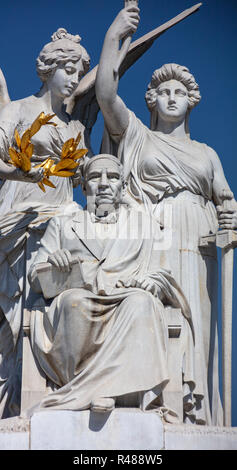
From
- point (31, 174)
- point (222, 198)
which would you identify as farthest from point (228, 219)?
point (31, 174)

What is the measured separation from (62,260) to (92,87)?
2.38 metres

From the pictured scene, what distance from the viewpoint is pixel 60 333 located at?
10227 mm

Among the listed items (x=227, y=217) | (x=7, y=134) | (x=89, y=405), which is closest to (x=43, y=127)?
(x=7, y=134)

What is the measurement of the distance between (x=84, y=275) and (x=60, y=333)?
61cm

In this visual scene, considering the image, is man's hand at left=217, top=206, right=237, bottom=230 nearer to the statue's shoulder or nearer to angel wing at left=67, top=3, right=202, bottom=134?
angel wing at left=67, top=3, right=202, bottom=134

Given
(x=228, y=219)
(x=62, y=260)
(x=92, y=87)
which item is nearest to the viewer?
(x=62, y=260)

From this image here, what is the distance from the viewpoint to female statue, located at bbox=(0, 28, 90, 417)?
11.2m

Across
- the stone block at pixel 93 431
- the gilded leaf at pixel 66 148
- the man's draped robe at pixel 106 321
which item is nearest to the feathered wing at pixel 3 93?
the gilded leaf at pixel 66 148

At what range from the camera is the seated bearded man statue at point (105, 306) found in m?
9.98

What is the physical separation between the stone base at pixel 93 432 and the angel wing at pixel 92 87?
3.44 meters

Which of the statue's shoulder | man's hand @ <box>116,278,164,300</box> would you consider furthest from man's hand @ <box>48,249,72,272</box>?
the statue's shoulder

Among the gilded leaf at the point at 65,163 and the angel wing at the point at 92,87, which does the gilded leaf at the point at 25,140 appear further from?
the angel wing at the point at 92,87

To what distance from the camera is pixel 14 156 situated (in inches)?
429

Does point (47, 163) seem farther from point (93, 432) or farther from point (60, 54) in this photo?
point (93, 432)
